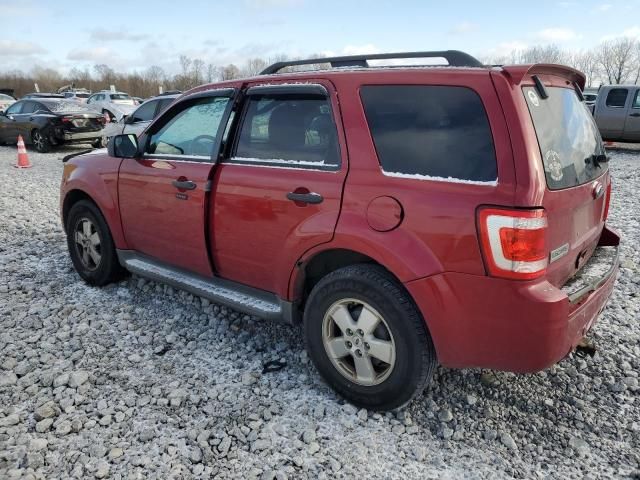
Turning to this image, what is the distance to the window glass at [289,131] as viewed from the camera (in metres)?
2.76

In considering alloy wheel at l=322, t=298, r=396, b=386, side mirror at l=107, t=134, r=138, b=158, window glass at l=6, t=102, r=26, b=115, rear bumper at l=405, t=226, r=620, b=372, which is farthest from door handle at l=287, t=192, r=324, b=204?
window glass at l=6, t=102, r=26, b=115

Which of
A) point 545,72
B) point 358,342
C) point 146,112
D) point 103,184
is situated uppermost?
point 545,72

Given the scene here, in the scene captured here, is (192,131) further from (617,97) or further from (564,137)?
(617,97)

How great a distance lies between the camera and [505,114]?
2.17 metres

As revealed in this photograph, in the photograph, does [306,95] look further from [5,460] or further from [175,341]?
[5,460]

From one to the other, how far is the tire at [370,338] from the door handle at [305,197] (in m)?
0.40

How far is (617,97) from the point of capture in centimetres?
1364

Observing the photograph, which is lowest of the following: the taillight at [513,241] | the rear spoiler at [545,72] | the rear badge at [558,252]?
the rear badge at [558,252]

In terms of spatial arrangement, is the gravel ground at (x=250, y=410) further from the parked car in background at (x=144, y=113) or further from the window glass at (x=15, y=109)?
the window glass at (x=15, y=109)

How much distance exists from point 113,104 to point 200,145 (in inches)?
816

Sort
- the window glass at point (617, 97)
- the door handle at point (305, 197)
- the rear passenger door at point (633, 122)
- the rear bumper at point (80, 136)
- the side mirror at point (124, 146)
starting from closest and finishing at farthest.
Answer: the door handle at point (305, 197) < the side mirror at point (124, 146) < the rear passenger door at point (633, 122) < the rear bumper at point (80, 136) < the window glass at point (617, 97)

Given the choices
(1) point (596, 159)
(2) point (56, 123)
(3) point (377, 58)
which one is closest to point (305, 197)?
(3) point (377, 58)

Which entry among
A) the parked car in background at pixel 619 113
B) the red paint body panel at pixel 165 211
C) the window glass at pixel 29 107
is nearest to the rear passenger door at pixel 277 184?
the red paint body panel at pixel 165 211

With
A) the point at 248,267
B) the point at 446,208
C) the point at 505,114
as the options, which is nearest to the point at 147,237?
the point at 248,267
